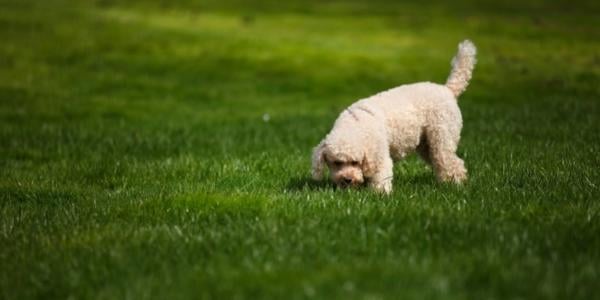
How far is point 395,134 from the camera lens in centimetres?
1043

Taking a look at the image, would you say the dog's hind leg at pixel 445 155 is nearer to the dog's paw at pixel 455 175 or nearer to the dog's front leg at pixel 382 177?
the dog's paw at pixel 455 175

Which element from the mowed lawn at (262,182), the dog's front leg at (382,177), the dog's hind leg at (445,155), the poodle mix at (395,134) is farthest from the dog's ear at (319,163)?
the dog's hind leg at (445,155)

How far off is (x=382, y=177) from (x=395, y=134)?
3.29 ft

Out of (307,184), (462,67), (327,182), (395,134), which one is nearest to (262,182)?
(307,184)

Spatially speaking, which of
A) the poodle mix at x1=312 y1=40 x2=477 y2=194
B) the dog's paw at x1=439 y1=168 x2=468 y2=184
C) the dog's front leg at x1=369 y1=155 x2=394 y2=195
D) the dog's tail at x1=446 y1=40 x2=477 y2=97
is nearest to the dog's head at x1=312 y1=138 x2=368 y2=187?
the poodle mix at x1=312 y1=40 x2=477 y2=194

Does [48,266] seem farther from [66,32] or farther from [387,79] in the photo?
[66,32]

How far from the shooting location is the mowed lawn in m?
6.32

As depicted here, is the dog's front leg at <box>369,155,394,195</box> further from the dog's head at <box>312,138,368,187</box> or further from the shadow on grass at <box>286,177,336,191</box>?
the shadow on grass at <box>286,177,336,191</box>

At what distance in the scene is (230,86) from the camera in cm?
2956

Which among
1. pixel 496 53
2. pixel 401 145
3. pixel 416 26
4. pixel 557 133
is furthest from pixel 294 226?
pixel 416 26

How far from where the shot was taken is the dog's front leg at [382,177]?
965 cm

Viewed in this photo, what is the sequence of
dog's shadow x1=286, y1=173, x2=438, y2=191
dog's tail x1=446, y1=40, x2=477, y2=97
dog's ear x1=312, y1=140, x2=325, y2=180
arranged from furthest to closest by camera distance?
dog's tail x1=446, y1=40, x2=477, y2=97 < dog's shadow x1=286, y1=173, x2=438, y2=191 < dog's ear x1=312, y1=140, x2=325, y2=180

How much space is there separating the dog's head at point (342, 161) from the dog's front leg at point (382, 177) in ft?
0.53

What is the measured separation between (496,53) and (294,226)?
98.9 feet
